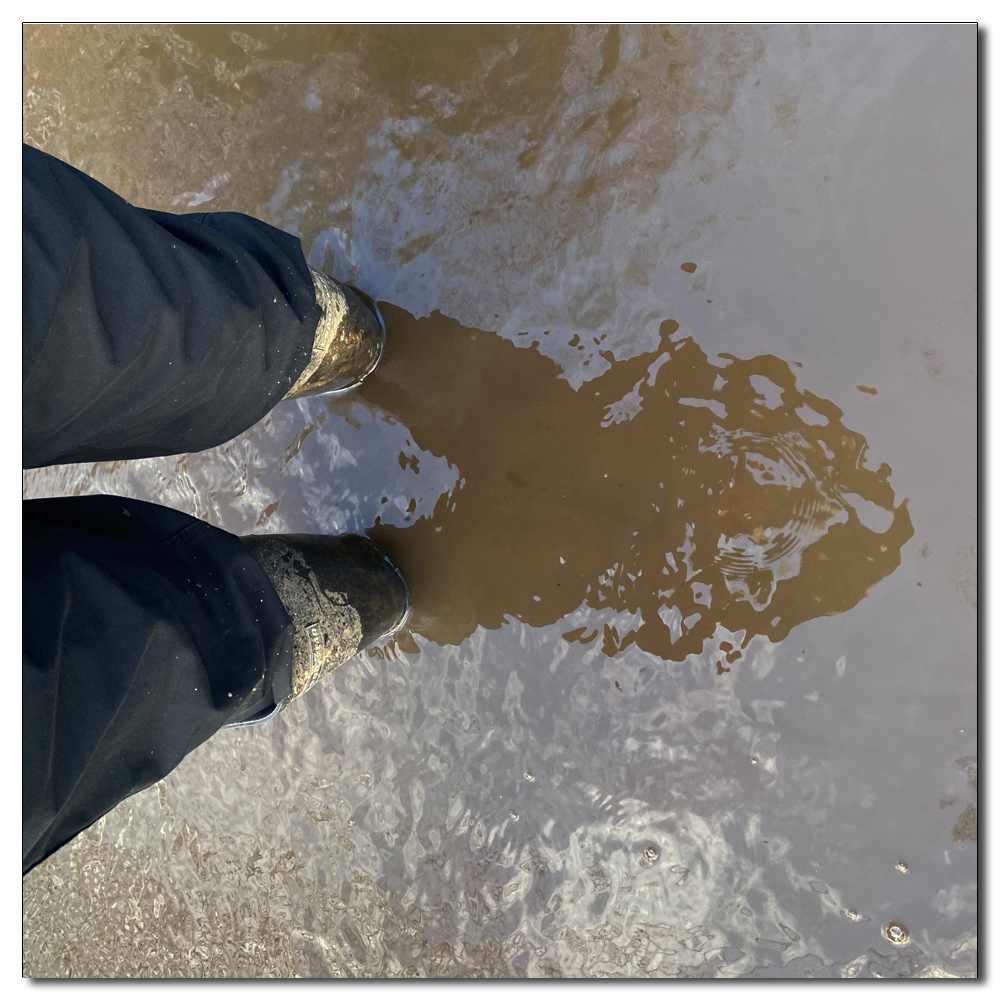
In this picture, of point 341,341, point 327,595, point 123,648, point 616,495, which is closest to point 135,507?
point 123,648

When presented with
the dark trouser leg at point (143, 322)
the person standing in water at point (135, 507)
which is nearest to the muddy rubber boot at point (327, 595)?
the person standing in water at point (135, 507)

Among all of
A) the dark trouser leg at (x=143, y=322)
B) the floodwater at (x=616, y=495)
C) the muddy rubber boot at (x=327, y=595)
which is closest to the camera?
the dark trouser leg at (x=143, y=322)

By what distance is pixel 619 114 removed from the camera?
48.3 inches

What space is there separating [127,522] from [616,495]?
2.45 ft

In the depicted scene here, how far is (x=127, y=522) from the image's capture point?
32.7 inches

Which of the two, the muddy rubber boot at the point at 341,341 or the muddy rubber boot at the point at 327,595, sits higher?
the muddy rubber boot at the point at 341,341

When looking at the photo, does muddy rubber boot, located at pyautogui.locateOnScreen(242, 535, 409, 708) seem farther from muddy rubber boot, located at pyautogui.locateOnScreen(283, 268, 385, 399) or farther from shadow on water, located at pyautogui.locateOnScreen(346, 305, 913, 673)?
muddy rubber boot, located at pyautogui.locateOnScreen(283, 268, 385, 399)

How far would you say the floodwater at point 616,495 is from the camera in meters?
1.18

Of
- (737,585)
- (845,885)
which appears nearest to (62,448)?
(737,585)

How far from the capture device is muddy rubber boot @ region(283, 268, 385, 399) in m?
1.08

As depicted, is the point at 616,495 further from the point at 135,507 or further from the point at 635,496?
the point at 135,507

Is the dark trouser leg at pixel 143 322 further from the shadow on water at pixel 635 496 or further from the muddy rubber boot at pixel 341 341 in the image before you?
the shadow on water at pixel 635 496

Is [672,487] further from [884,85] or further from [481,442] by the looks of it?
[884,85]

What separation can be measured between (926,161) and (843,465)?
1.68ft
